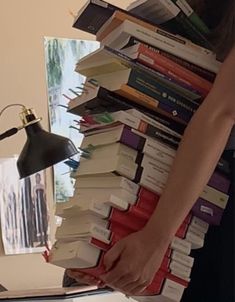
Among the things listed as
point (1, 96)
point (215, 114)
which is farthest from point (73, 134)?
point (215, 114)

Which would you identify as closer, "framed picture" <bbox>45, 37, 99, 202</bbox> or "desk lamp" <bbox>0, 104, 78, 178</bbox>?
"desk lamp" <bbox>0, 104, 78, 178</bbox>

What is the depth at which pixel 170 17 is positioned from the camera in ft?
3.67

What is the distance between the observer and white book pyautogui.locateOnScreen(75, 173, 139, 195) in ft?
3.30

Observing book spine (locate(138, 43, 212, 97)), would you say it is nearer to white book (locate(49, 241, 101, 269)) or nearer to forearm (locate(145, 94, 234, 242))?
forearm (locate(145, 94, 234, 242))

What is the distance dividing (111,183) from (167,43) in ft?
0.84

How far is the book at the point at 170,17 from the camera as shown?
110 centimetres

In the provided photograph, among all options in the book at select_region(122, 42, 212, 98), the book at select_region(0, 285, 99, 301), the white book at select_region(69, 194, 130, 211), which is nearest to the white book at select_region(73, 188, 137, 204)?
the white book at select_region(69, 194, 130, 211)

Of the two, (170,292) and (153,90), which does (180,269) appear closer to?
(170,292)

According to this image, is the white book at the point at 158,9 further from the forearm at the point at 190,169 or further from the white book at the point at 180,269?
the white book at the point at 180,269

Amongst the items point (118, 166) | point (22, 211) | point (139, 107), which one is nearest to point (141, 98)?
point (139, 107)

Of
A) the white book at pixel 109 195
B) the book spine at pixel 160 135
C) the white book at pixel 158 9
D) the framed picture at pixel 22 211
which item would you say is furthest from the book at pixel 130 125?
the framed picture at pixel 22 211

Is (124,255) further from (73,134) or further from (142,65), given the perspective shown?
(73,134)

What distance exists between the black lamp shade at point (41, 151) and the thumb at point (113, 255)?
651 millimetres

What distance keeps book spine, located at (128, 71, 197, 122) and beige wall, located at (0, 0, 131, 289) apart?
3.52 feet
